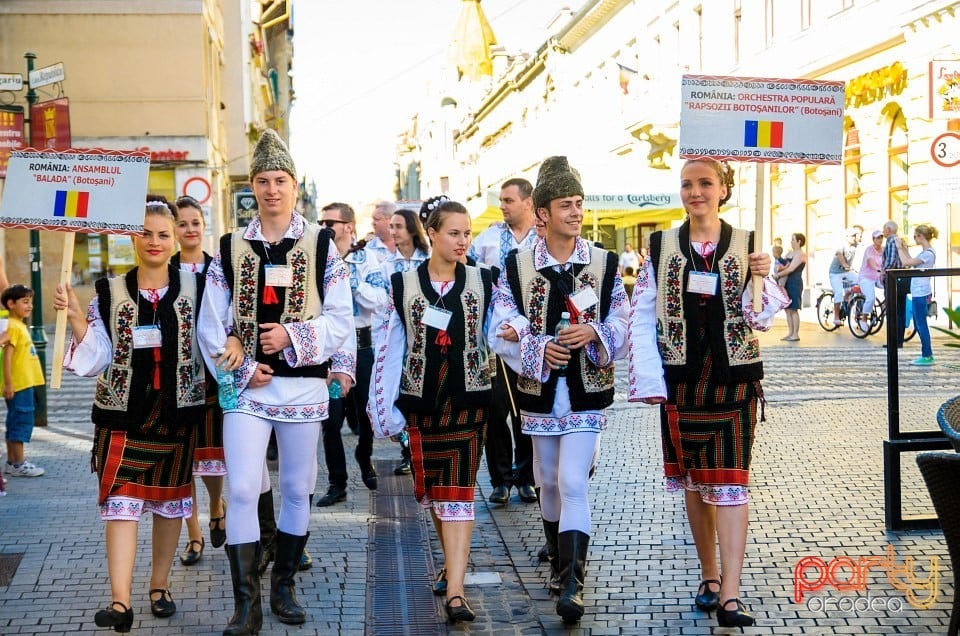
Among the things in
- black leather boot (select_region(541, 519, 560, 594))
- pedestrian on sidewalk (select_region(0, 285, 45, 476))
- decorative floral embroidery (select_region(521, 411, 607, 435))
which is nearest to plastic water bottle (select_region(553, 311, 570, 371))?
decorative floral embroidery (select_region(521, 411, 607, 435))

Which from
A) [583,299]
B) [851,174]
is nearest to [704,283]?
[583,299]

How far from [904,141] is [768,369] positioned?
10.2m

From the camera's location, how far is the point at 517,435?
8039mm

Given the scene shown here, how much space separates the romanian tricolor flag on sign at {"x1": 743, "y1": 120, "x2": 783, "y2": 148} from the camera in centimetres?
598

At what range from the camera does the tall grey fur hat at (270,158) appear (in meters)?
5.23

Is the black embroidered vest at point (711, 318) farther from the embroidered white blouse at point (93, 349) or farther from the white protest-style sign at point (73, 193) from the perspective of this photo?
the white protest-style sign at point (73, 193)

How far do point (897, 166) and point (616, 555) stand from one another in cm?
2026

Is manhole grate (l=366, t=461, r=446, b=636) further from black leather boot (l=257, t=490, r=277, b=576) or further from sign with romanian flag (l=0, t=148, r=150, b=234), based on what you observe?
sign with romanian flag (l=0, t=148, r=150, b=234)

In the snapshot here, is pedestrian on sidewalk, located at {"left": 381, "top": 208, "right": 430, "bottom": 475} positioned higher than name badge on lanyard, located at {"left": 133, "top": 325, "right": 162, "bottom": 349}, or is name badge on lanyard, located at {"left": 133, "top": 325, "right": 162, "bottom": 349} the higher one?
pedestrian on sidewalk, located at {"left": 381, "top": 208, "right": 430, "bottom": 475}

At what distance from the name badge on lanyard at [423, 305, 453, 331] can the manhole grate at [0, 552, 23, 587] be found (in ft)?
7.83

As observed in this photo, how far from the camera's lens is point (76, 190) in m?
6.00

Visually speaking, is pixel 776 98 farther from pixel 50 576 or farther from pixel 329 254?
pixel 50 576

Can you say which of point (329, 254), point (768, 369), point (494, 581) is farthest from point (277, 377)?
point (768, 369)

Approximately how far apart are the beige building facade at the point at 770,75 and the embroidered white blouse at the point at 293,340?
3.32m
